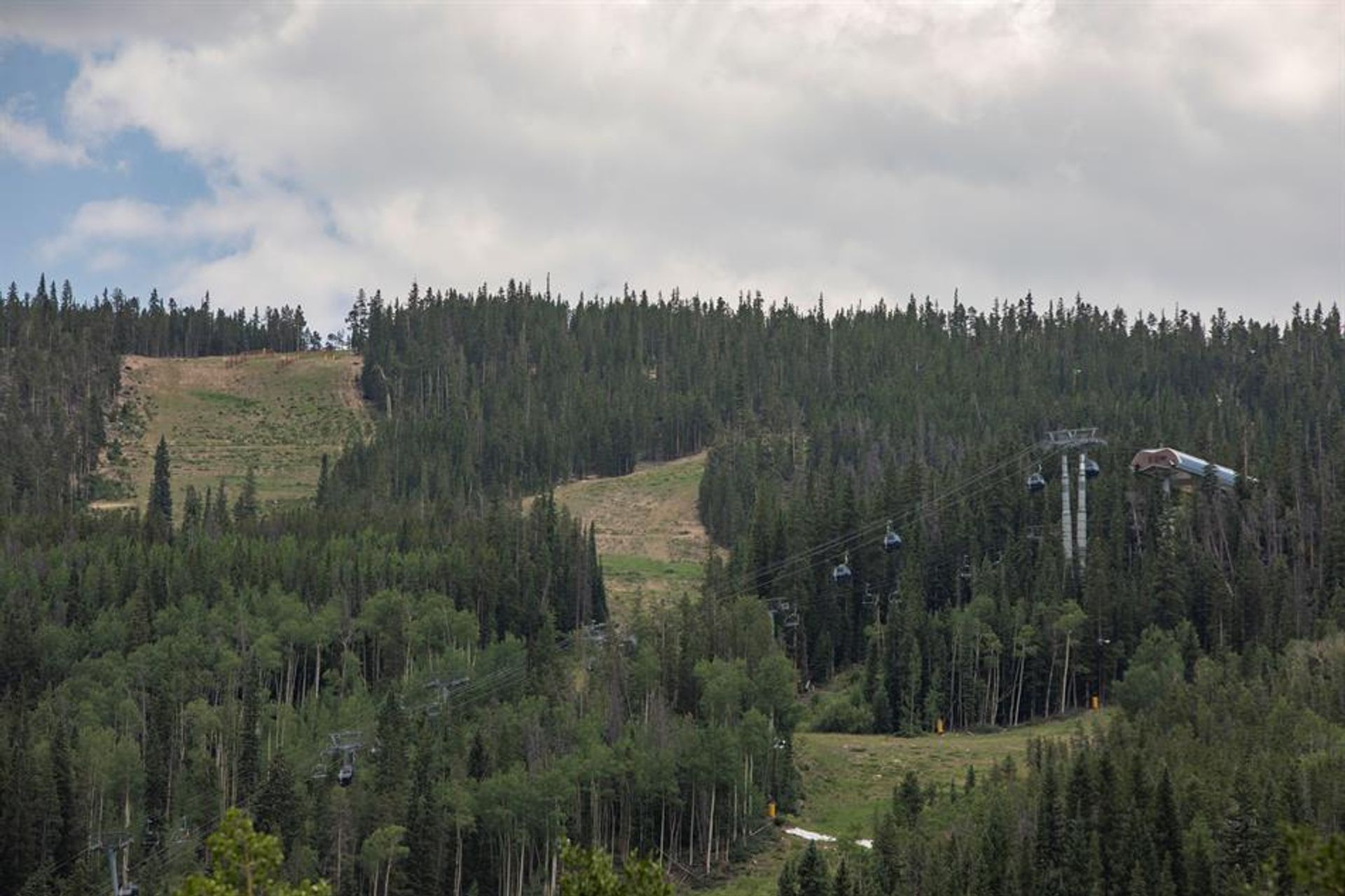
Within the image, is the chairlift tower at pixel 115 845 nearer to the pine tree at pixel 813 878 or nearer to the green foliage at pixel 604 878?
the pine tree at pixel 813 878

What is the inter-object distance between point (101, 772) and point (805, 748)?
44.0 metres

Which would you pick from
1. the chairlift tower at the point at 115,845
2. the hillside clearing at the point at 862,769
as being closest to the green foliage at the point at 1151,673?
the hillside clearing at the point at 862,769

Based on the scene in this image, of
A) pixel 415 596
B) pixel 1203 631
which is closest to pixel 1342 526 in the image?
pixel 1203 631

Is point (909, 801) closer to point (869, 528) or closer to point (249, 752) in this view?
point (249, 752)

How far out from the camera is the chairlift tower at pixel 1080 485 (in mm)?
144125

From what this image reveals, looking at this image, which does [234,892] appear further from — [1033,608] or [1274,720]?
[1033,608]

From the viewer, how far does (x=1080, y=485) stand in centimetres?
14625

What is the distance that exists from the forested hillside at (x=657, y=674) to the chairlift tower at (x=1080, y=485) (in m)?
1.71

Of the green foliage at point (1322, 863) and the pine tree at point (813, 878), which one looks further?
the pine tree at point (813, 878)

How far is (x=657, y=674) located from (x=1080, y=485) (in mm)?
36406

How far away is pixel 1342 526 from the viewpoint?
147 metres

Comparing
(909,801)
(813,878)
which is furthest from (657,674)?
(813,878)

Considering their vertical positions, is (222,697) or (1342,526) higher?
(1342,526)

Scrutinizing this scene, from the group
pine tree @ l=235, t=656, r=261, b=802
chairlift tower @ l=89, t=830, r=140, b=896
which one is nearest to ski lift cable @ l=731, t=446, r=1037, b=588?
pine tree @ l=235, t=656, r=261, b=802
